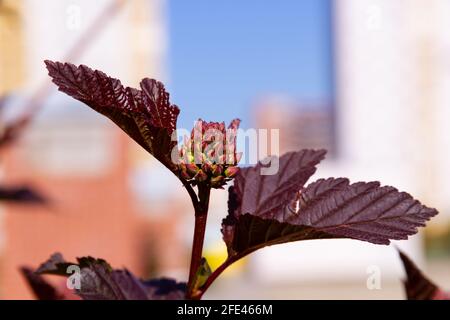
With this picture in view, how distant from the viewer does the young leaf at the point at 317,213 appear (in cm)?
52

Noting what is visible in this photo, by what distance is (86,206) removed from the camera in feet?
30.0

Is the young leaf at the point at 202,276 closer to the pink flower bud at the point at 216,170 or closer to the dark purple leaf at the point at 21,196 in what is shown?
the pink flower bud at the point at 216,170

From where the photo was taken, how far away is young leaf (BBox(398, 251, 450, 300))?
670 millimetres

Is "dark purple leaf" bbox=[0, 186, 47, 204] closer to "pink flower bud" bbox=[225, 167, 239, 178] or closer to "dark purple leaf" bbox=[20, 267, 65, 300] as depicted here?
"dark purple leaf" bbox=[20, 267, 65, 300]

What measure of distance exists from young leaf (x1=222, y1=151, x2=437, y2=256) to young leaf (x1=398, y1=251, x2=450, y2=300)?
0.16 metres

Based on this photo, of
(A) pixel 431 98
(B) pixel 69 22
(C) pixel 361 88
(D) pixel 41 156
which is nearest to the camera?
(B) pixel 69 22

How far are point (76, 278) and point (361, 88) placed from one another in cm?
3940

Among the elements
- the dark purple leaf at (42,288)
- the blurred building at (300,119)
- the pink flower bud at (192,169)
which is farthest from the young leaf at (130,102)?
the blurred building at (300,119)

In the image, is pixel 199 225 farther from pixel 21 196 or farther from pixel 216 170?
pixel 21 196

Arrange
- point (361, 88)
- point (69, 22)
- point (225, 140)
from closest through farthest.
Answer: point (225, 140) < point (69, 22) < point (361, 88)

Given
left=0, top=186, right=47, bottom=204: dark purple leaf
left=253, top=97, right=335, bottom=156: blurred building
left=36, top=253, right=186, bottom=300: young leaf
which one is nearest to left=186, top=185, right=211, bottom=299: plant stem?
left=36, top=253, right=186, bottom=300: young leaf

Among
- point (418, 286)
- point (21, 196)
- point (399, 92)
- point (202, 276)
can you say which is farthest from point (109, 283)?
point (399, 92)
